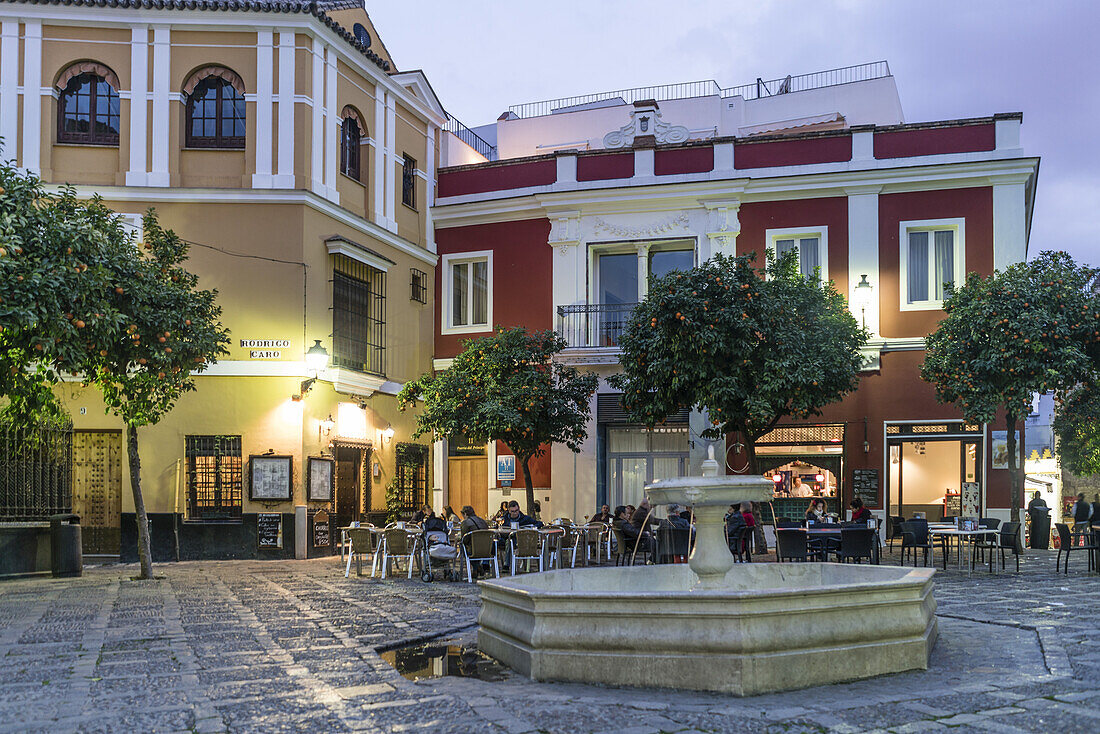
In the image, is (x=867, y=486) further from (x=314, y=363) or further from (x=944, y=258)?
(x=314, y=363)

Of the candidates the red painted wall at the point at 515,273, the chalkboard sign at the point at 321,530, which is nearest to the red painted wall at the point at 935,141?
the red painted wall at the point at 515,273

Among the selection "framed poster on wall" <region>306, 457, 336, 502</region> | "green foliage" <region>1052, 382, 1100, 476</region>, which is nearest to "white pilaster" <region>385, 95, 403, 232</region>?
"framed poster on wall" <region>306, 457, 336, 502</region>

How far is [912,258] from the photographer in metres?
21.0

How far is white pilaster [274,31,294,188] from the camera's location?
19.4m

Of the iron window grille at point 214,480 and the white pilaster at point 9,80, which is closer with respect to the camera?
the iron window grille at point 214,480

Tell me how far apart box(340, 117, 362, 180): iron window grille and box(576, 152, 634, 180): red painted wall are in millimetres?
4680

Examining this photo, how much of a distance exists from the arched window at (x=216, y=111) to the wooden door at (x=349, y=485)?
6.11 m

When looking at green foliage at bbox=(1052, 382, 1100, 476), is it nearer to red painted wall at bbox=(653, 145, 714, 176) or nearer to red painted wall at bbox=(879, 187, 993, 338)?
red painted wall at bbox=(879, 187, 993, 338)

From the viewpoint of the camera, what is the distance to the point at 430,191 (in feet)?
78.1

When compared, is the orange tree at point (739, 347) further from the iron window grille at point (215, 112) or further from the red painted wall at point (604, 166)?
the iron window grille at point (215, 112)

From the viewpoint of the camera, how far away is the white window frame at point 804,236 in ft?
70.1

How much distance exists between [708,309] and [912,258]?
6.13 m

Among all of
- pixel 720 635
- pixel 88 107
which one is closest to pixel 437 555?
pixel 720 635

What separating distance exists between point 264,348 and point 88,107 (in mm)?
5505
